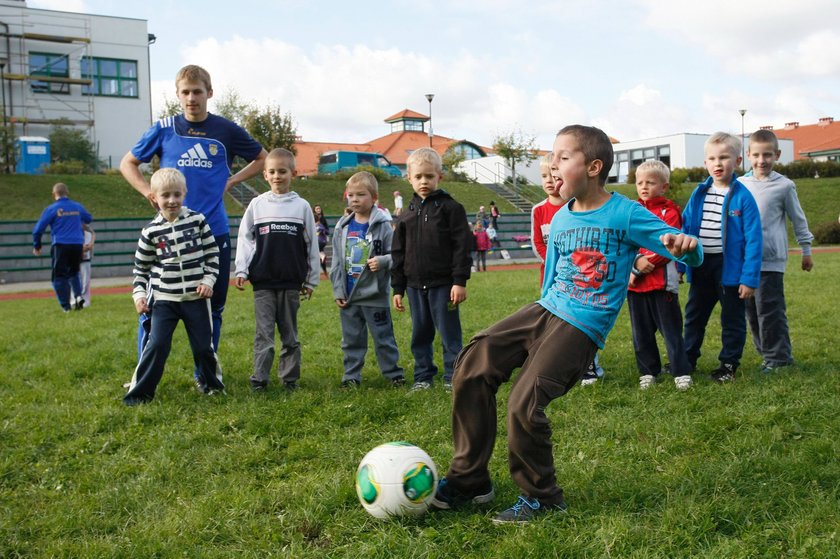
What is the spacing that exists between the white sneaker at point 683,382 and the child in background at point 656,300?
0.04m

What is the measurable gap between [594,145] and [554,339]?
95 centimetres

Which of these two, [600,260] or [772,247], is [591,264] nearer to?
[600,260]

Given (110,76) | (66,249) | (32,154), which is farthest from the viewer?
(110,76)

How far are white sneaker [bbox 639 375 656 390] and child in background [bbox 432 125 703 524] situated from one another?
2.35 metres

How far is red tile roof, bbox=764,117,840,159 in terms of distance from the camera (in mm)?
72188

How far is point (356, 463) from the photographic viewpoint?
417cm

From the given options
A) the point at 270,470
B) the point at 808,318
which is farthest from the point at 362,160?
the point at 270,470

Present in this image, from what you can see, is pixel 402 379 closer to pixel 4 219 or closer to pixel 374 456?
pixel 374 456

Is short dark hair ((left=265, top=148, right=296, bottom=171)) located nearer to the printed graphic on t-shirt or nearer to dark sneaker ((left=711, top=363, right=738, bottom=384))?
the printed graphic on t-shirt

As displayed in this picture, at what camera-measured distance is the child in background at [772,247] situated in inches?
238

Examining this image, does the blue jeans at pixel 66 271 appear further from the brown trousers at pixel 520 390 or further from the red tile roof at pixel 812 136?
the red tile roof at pixel 812 136

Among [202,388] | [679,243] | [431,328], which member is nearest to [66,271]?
[202,388]

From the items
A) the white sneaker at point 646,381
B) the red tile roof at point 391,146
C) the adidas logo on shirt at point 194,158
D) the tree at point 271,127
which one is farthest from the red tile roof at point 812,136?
the adidas logo on shirt at point 194,158

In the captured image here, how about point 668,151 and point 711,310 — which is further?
point 668,151
